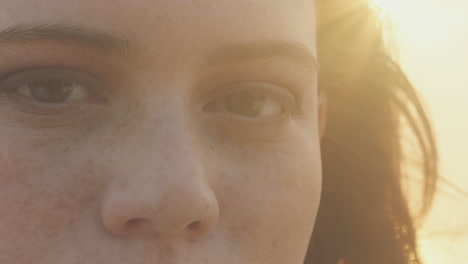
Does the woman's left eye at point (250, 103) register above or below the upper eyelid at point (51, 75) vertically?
below

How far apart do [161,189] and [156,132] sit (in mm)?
95

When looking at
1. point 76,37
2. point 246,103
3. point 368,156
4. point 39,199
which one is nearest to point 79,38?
point 76,37

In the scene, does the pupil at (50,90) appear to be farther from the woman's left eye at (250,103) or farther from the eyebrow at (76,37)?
the woman's left eye at (250,103)

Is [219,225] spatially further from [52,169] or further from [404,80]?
[404,80]

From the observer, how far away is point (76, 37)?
801 millimetres

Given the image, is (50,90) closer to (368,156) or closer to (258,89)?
(258,89)

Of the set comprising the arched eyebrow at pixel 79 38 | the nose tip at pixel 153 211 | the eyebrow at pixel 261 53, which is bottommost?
the nose tip at pixel 153 211

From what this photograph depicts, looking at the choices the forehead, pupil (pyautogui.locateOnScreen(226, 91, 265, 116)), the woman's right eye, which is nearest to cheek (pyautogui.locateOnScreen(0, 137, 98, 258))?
the woman's right eye

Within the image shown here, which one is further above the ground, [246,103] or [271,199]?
[246,103]

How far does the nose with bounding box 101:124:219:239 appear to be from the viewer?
0.75 meters

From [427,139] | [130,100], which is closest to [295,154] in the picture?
[130,100]

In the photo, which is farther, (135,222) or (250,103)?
(250,103)

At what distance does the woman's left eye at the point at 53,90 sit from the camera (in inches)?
34.8

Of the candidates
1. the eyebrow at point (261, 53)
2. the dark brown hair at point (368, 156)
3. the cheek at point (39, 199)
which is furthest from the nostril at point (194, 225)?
the dark brown hair at point (368, 156)
